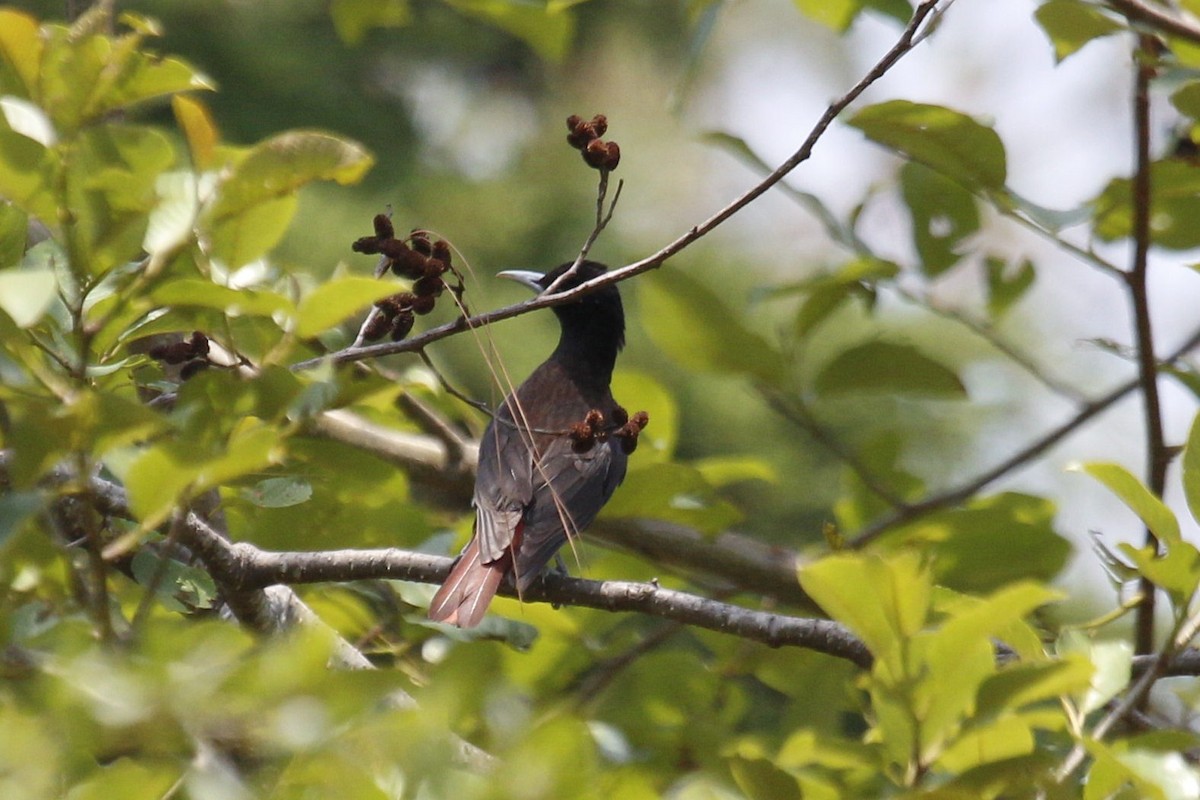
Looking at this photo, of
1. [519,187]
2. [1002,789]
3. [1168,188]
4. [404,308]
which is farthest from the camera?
[519,187]

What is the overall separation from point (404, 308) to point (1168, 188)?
200 centimetres

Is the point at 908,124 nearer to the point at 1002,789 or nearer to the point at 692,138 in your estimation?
the point at 692,138

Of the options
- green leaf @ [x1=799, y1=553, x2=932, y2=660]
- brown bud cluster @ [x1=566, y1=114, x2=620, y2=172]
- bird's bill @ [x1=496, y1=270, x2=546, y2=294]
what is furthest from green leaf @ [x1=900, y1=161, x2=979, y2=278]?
green leaf @ [x1=799, y1=553, x2=932, y2=660]

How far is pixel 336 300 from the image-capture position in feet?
5.07

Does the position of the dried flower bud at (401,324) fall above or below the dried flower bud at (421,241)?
below

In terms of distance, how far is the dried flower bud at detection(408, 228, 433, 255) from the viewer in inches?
87.1

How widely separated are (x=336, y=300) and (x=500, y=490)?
1850 millimetres

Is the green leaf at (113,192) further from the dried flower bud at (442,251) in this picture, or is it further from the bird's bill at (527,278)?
the bird's bill at (527,278)

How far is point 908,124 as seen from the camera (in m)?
2.79

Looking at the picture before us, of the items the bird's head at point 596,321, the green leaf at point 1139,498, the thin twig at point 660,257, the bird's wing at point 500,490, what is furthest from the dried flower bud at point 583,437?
the bird's head at point 596,321

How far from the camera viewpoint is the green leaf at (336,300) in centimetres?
150

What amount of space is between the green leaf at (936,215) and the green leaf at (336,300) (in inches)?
90.3

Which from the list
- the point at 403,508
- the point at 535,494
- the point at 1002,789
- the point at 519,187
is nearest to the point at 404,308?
the point at 403,508

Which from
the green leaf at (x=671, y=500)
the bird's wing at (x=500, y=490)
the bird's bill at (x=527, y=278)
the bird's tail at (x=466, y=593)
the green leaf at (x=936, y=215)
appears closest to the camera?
the bird's tail at (x=466, y=593)
